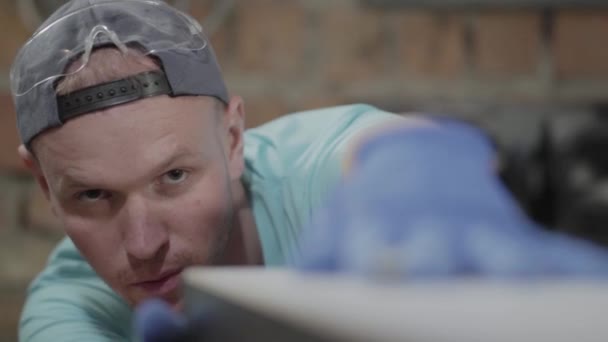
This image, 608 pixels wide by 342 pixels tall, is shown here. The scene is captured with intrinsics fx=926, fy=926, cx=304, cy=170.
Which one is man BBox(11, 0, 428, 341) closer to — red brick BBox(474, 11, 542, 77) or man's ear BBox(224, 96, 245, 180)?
man's ear BBox(224, 96, 245, 180)

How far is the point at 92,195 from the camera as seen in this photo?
0.89 meters

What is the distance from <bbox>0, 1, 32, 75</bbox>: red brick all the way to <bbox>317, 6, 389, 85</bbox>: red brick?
0.52 m

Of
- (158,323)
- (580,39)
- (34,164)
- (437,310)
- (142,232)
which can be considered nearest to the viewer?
(437,310)

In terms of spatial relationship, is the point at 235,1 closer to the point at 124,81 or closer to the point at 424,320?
the point at 124,81

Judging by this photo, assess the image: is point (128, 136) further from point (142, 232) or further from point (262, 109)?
point (262, 109)

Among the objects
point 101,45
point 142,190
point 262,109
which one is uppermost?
point 101,45

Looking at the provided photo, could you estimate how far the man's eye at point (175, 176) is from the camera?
0.86 m

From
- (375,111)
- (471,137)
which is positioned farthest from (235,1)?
(471,137)

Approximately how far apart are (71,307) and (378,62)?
2.67ft

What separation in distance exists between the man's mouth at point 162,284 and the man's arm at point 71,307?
0.40ft

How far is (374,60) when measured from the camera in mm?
1653

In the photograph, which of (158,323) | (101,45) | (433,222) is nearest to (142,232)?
(101,45)

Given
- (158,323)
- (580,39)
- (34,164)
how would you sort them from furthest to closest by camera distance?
(580,39), (34,164), (158,323)

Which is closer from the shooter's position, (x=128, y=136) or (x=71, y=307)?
(x=128, y=136)
